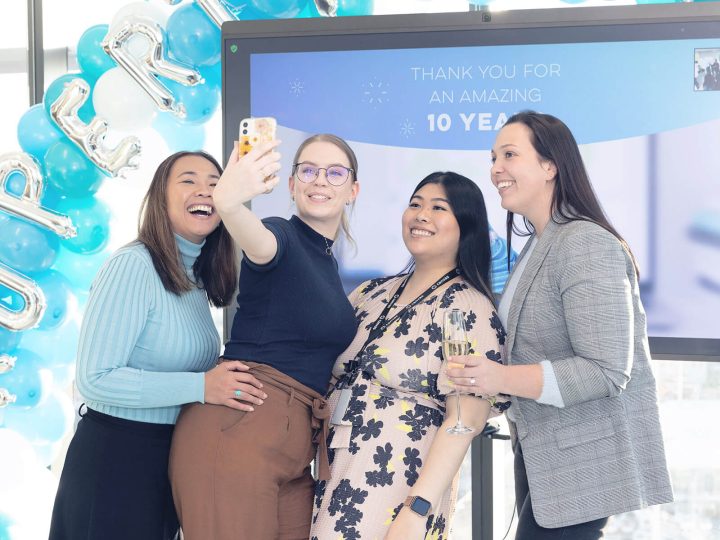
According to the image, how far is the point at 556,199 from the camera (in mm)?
2238

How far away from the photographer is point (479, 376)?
2.01 m

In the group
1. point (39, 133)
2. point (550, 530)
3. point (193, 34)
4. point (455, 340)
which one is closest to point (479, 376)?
point (455, 340)

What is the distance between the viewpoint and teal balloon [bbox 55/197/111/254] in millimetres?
3568

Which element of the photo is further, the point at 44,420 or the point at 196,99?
the point at 44,420

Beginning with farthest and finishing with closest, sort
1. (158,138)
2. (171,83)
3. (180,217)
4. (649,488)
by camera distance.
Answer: (158,138), (171,83), (180,217), (649,488)

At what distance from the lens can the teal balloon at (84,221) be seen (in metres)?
3.57

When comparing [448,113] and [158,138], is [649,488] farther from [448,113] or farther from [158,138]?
[158,138]

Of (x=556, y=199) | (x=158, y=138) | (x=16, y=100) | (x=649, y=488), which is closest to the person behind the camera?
(x=649, y=488)

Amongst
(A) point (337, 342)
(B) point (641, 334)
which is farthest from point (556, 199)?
(A) point (337, 342)

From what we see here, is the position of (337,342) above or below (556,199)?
below

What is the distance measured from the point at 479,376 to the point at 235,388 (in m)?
0.61

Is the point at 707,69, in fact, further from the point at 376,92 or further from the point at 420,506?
the point at 420,506

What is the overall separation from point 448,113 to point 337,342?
51.8 inches

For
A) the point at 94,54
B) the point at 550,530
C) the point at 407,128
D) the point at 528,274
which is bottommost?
the point at 550,530
